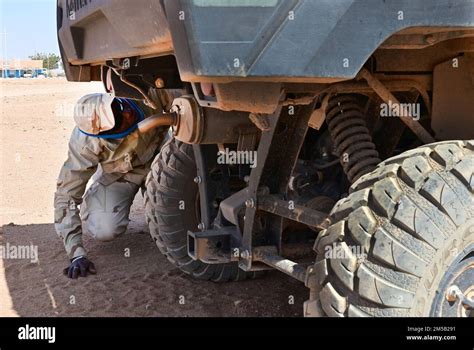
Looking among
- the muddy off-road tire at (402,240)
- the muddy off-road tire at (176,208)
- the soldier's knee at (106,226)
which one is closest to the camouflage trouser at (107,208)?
the soldier's knee at (106,226)

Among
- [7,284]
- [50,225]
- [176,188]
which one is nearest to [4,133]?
[50,225]

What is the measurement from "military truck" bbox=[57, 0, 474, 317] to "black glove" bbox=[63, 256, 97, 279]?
1535 mm

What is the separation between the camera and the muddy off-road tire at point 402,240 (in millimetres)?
2436

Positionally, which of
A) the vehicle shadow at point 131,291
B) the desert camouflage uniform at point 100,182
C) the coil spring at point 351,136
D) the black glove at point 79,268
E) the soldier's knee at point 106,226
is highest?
the coil spring at point 351,136

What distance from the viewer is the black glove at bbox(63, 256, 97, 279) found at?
16.6 feet

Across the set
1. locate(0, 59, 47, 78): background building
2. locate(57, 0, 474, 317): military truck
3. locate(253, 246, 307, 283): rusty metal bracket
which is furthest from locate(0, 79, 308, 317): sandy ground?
locate(0, 59, 47, 78): background building

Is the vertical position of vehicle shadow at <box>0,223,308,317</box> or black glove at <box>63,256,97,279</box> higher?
black glove at <box>63,256,97,279</box>

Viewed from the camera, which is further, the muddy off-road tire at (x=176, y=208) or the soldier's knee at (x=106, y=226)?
the soldier's knee at (x=106, y=226)

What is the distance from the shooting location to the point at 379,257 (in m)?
2.42

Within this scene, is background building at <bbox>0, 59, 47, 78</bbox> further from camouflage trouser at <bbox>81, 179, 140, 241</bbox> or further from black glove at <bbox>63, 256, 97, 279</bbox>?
black glove at <bbox>63, 256, 97, 279</bbox>

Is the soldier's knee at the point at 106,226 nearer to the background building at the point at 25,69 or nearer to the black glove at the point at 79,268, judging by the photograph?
the black glove at the point at 79,268

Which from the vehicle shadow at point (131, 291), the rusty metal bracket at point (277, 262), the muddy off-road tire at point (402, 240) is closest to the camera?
the muddy off-road tire at point (402, 240)

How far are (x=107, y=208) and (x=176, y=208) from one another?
162cm

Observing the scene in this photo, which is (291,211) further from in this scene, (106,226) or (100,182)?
(100,182)
